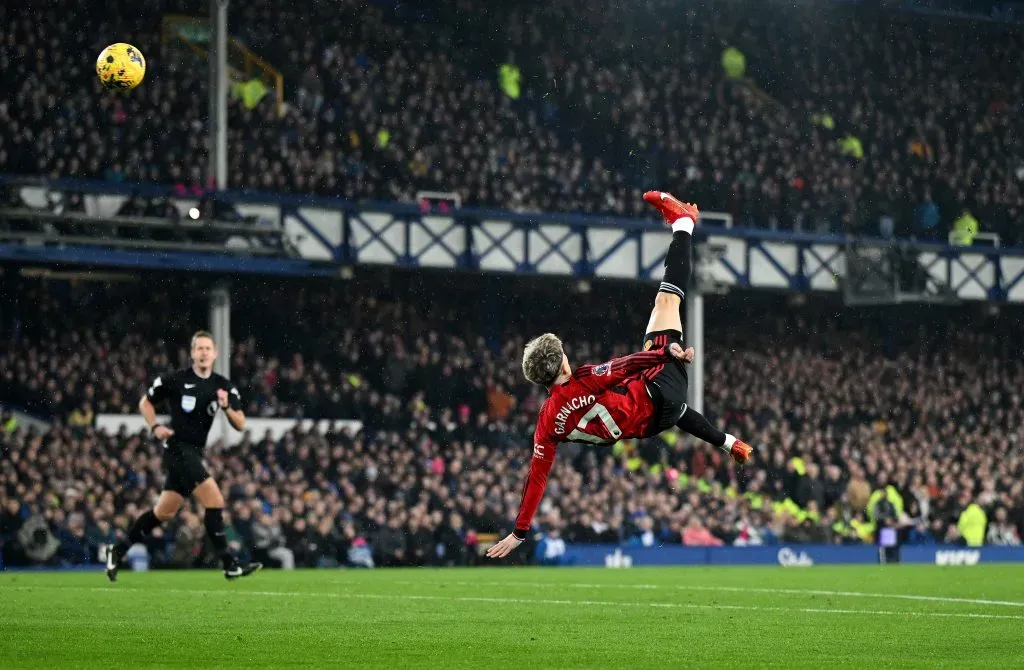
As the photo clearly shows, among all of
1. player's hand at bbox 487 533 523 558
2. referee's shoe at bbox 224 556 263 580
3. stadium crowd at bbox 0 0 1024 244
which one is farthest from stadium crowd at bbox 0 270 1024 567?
player's hand at bbox 487 533 523 558

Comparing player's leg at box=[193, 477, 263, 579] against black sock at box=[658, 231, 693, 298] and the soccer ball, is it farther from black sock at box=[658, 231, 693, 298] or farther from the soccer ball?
black sock at box=[658, 231, 693, 298]

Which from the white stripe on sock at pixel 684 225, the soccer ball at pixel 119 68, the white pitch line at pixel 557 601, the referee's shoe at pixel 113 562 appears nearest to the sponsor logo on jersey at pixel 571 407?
the white stripe on sock at pixel 684 225

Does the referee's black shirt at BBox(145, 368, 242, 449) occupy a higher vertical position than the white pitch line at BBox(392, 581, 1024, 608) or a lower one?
higher

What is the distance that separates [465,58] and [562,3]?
3575mm

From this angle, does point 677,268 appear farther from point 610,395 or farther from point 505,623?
point 505,623

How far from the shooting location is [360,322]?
35.5 meters

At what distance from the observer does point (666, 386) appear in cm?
1164

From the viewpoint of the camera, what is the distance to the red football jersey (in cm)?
1126

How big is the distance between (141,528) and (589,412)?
7.67 metres

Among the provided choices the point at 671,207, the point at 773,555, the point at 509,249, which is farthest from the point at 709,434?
the point at 509,249

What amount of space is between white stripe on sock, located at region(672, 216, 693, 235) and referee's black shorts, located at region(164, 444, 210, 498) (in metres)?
6.68

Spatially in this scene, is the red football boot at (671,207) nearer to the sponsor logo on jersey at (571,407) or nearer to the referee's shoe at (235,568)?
the sponsor logo on jersey at (571,407)

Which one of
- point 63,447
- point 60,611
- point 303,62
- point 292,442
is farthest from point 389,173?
point 60,611

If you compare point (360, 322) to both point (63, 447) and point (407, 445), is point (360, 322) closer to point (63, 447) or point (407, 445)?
point (407, 445)
